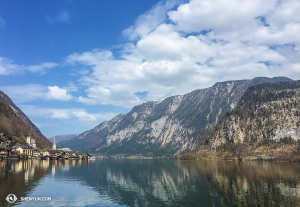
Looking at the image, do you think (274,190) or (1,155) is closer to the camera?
(274,190)

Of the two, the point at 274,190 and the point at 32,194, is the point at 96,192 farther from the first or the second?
the point at 274,190

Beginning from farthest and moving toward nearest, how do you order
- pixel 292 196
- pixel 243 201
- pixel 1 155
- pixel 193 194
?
pixel 1 155 < pixel 193 194 < pixel 292 196 < pixel 243 201

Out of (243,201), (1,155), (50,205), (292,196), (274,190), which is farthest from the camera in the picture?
(1,155)

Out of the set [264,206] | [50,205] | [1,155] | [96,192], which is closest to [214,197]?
[264,206]

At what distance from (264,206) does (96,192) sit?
140 feet

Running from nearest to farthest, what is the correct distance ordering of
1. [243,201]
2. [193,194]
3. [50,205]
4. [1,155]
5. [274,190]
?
[50,205]
[243,201]
[193,194]
[274,190]
[1,155]

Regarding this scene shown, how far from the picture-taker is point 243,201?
175ft

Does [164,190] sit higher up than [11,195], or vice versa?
[11,195]

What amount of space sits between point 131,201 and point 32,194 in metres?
24.1

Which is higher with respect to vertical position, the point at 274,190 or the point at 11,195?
the point at 11,195

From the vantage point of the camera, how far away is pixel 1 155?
195 metres

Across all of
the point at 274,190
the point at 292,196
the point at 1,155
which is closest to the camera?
the point at 292,196

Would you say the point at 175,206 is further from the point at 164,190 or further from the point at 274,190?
the point at 274,190

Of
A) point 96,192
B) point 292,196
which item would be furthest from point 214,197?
point 96,192
